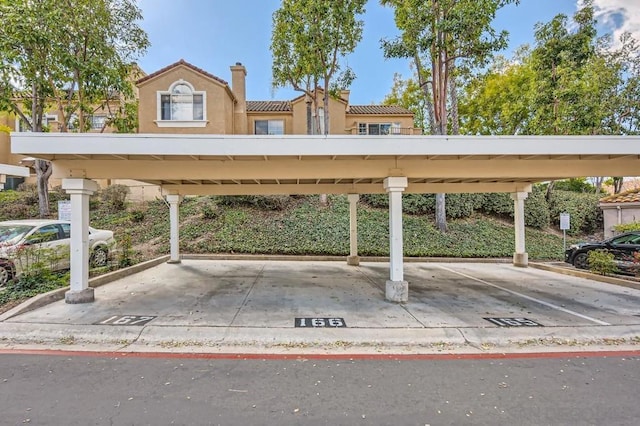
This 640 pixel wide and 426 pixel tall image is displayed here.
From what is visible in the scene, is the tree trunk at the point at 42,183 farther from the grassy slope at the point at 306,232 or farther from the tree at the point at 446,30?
the tree at the point at 446,30

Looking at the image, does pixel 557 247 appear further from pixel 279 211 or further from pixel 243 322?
pixel 243 322

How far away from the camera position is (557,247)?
51.0ft

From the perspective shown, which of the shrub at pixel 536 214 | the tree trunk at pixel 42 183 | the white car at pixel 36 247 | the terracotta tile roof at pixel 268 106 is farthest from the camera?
the terracotta tile roof at pixel 268 106

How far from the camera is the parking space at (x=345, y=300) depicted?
231 inches

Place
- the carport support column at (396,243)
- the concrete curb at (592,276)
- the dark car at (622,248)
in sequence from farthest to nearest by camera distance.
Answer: the dark car at (622,248) < the concrete curb at (592,276) < the carport support column at (396,243)

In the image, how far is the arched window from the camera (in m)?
17.5

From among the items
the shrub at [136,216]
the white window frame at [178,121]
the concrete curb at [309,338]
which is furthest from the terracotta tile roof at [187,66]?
the concrete curb at [309,338]

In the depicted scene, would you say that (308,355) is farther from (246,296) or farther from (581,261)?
(581,261)

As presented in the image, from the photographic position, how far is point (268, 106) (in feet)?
71.5

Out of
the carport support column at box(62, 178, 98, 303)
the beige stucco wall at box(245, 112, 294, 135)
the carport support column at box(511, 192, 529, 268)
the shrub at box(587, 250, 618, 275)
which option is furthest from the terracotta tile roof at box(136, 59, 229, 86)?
the shrub at box(587, 250, 618, 275)

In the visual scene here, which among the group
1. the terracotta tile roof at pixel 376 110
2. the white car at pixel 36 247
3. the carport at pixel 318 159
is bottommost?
the white car at pixel 36 247

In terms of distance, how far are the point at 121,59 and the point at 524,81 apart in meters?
22.7

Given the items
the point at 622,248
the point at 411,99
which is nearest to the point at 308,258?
the point at 622,248

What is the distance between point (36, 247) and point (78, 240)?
1.99 meters
